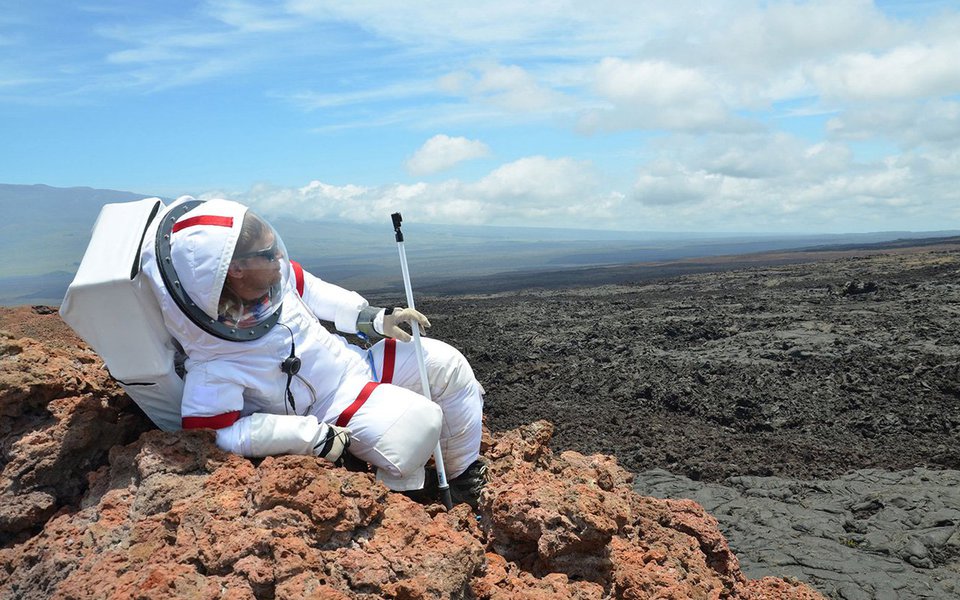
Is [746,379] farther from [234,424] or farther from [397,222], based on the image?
[234,424]

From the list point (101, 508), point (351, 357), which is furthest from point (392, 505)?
point (101, 508)

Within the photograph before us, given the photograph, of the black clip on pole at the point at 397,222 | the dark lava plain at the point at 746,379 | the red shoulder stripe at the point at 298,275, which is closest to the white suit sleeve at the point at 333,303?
the red shoulder stripe at the point at 298,275

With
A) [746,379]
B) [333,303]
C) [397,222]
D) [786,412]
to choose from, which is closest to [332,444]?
[333,303]

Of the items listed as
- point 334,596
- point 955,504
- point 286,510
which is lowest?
point 955,504

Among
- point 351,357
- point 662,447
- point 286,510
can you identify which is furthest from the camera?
point 662,447

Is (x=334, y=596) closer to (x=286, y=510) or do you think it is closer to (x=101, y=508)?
(x=286, y=510)

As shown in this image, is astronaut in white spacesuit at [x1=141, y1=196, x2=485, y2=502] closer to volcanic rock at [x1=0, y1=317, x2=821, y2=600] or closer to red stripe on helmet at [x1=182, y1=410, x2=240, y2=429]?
red stripe on helmet at [x1=182, y1=410, x2=240, y2=429]
